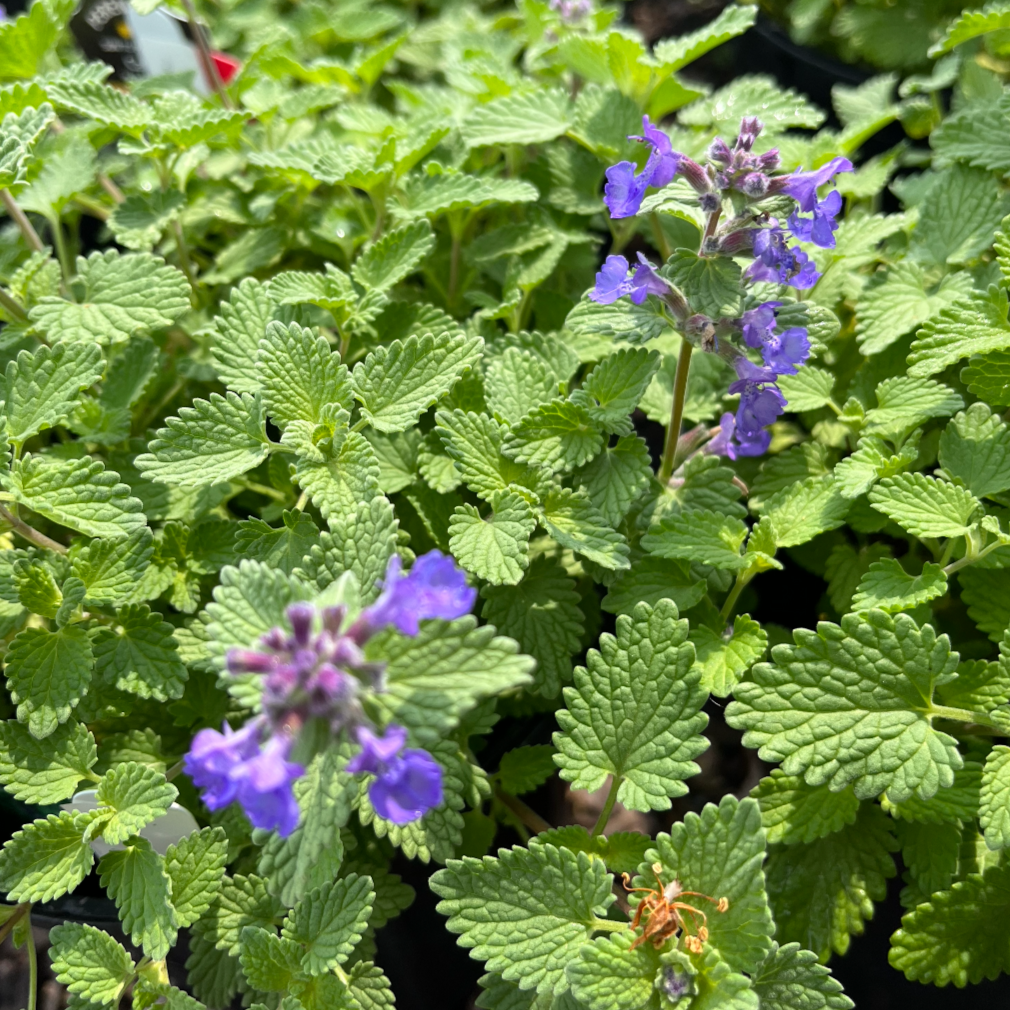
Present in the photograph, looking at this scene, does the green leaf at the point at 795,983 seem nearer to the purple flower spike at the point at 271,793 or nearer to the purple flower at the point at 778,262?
the purple flower spike at the point at 271,793

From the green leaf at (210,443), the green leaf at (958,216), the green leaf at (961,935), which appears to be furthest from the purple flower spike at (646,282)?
the green leaf at (961,935)

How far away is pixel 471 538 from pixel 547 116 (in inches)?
39.3

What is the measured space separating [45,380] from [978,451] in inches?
53.7

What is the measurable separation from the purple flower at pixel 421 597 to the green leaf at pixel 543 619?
517 mm

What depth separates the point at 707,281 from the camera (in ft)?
3.85

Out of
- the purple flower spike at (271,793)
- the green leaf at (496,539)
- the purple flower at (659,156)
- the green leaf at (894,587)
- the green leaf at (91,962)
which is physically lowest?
the green leaf at (91,962)

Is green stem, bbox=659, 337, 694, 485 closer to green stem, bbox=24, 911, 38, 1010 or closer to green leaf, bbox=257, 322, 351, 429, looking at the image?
green leaf, bbox=257, 322, 351, 429

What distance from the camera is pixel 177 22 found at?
215 centimetres

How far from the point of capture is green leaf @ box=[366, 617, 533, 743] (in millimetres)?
806

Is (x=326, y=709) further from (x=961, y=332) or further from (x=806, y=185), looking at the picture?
(x=961, y=332)

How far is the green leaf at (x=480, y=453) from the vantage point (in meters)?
1.30

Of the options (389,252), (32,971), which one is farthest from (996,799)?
(32,971)

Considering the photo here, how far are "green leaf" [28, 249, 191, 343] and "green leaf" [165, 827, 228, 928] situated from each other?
2.52ft

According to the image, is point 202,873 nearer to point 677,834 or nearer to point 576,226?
point 677,834
